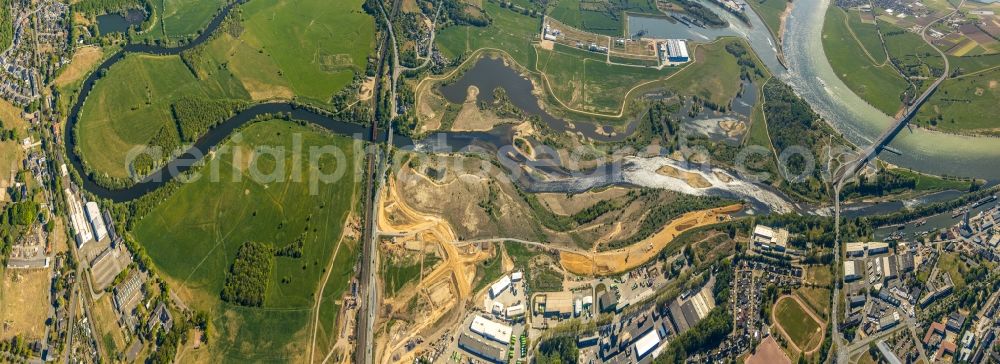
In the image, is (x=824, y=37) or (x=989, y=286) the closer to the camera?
(x=989, y=286)

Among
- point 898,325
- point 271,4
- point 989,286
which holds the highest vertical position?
point 271,4

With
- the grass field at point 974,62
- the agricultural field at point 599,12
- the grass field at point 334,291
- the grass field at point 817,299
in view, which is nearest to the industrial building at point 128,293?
the grass field at point 334,291

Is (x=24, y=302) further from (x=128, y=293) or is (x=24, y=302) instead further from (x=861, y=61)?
(x=861, y=61)

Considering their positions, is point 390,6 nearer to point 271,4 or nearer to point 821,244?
point 271,4

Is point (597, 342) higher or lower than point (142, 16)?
lower

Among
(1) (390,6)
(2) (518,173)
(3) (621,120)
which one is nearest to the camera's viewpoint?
(2) (518,173)

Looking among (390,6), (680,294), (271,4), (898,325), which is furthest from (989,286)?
(271,4)

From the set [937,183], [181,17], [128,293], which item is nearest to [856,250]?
[937,183]

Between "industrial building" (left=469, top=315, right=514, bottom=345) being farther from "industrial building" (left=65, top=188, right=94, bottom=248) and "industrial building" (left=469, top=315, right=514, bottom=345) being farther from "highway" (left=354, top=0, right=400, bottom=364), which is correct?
"industrial building" (left=65, top=188, right=94, bottom=248)
